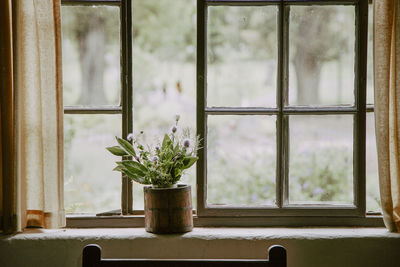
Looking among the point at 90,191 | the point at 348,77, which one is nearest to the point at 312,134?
the point at 348,77

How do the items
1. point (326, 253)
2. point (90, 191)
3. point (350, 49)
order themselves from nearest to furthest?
point (326, 253) < point (350, 49) < point (90, 191)

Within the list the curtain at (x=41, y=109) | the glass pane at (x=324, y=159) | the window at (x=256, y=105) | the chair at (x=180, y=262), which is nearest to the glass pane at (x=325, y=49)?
the window at (x=256, y=105)

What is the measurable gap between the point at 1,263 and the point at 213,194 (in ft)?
3.24

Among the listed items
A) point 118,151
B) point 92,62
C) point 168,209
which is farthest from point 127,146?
point 92,62

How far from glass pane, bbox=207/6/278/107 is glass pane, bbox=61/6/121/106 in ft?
1.56

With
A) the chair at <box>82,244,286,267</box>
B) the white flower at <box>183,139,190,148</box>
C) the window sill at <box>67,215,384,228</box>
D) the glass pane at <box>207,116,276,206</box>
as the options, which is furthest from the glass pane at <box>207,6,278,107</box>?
the chair at <box>82,244,286,267</box>

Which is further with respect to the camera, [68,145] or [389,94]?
[68,145]

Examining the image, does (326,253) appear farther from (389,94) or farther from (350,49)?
(350,49)

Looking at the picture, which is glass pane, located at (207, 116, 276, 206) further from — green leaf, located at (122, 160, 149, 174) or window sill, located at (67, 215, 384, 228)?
green leaf, located at (122, 160, 149, 174)

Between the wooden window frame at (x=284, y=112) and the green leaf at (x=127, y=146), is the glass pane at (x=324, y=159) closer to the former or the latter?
the wooden window frame at (x=284, y=112)

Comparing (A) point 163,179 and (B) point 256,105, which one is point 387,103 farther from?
(A) point 163,179

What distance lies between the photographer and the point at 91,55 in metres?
1.98

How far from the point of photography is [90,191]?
6.56 feet

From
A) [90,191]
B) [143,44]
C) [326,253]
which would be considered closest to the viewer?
[326,253]
